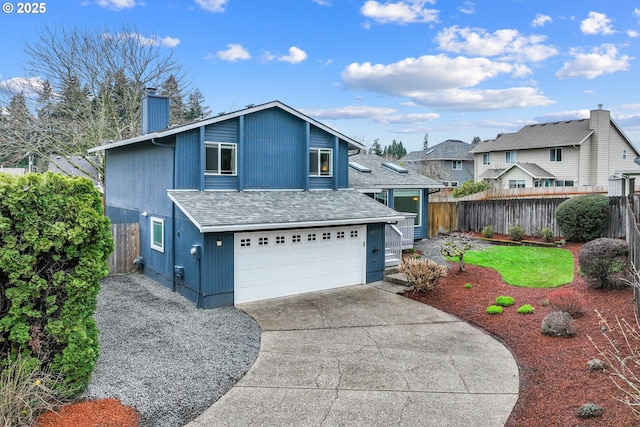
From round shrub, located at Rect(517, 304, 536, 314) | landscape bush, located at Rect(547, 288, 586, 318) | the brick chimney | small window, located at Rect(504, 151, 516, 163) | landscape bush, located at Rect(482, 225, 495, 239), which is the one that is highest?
small window, located at Rect(504, 151, 516, 163)

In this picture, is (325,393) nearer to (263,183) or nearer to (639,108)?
(263,183)

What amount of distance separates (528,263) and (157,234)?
1277 cm

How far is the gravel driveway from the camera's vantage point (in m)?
6.39

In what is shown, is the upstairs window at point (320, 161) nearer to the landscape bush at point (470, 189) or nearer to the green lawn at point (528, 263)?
the green lawn at point (528, 263)

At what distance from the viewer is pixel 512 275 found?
1420cm

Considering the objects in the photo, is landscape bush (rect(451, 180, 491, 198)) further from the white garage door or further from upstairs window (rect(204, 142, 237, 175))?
upstairs window (rect(204, 142, 237, 175))

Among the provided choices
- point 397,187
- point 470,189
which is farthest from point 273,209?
point 470,189

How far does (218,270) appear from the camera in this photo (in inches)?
449

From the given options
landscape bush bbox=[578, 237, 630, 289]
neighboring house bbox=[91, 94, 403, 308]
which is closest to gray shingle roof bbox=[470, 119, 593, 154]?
neighboring house bbox=[91, 94, 403, 308]

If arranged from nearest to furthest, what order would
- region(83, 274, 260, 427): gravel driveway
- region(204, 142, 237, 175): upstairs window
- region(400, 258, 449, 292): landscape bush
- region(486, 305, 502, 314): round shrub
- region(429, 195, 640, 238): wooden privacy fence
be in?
region(83, 274, 260, 427): gravel driveway < region(486, 305, 502, 314): round shrub < region(400, 258, 449, 292): landscape bush < region(204, 142, 237, 175): upstairs window < region(429, 195, 640, 238): wooden privacy fence

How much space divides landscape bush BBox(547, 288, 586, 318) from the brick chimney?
13400mm

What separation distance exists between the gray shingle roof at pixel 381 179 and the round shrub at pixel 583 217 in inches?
211

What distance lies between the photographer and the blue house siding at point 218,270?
11242 millimetres

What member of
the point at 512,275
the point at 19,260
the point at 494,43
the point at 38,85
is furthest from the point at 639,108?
the point at 38,85
